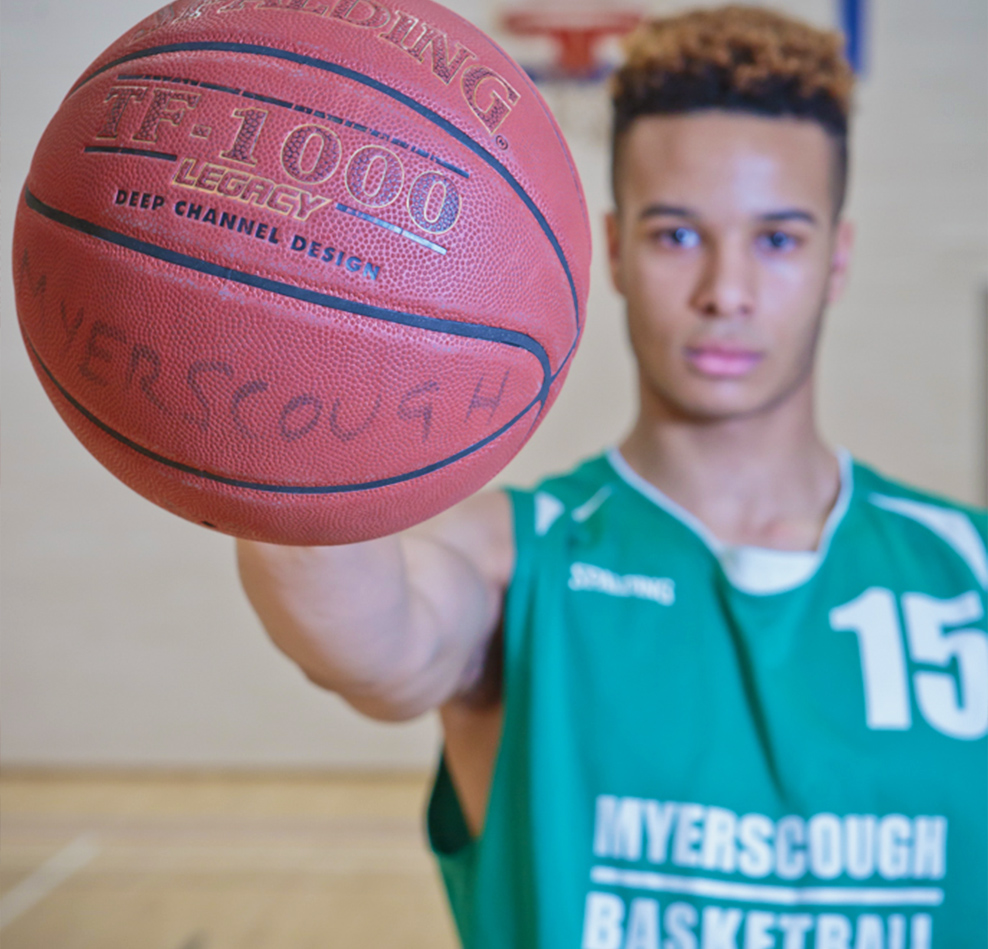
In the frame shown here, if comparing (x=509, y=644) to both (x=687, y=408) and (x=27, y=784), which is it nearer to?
(x=687, y=408)

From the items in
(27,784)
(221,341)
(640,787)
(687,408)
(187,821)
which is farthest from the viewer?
(27,784)

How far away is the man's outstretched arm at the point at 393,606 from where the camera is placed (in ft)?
1.98

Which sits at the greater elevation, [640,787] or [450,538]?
[450,538]

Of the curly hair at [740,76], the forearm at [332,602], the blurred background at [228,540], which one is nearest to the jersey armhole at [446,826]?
the forearm at [332,602]

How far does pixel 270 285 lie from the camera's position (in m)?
0.45

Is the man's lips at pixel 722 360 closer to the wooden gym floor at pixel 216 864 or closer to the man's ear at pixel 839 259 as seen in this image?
the man's ear at pixel 839 259

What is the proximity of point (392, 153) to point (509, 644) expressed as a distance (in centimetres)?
55

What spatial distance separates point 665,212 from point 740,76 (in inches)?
6.1

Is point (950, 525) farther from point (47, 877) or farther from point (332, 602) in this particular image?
point (47, 877)

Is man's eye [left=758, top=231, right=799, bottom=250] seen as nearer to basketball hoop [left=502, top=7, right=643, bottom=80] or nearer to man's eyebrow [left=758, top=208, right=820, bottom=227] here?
man's eyebrow [left=758, top=208, right=820, bottom=227]

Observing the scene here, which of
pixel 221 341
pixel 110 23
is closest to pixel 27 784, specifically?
pixel 110 23

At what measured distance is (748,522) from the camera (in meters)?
1.03

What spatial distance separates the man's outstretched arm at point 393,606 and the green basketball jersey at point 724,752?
0.14 ft

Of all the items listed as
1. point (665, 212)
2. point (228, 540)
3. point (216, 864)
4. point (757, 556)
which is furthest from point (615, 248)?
point (228, 540)
